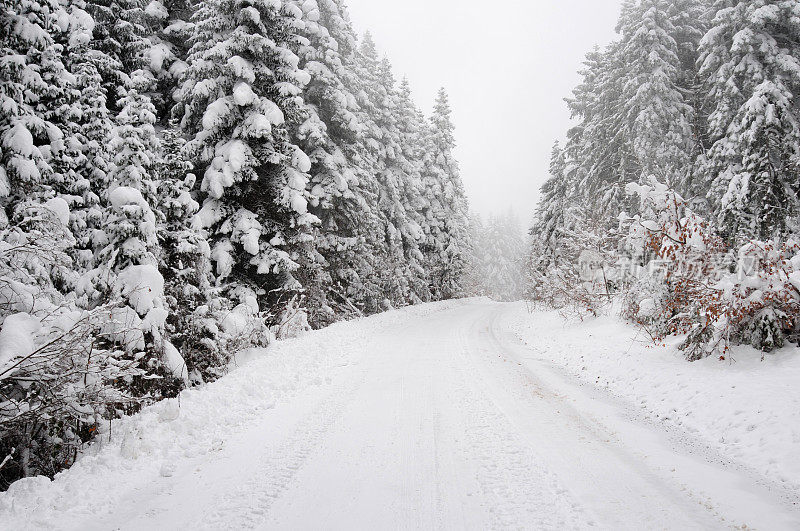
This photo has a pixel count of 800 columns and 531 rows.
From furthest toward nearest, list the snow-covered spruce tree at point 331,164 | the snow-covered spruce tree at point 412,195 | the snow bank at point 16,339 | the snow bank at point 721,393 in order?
the snow-covered spruce tree at point 412,195, the snow-covered spruce tree at point 331,164, the snow bank at point 721,393, the snow bank at point 16,339

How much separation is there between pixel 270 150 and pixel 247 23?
391cm

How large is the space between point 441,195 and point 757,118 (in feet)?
64.9

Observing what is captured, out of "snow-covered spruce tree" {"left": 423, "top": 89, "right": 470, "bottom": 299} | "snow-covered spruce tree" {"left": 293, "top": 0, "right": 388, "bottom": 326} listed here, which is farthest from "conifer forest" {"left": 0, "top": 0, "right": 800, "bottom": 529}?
"snow-covered spruce tree" {"left": 423, "top": 89, "right": 470, "bottom": 299}

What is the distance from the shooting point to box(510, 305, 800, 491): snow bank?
4973 mm

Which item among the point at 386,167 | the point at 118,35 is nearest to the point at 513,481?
the point at 118,35

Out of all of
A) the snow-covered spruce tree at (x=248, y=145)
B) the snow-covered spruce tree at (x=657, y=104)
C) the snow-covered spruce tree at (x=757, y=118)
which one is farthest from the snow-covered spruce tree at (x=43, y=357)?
the snow-covered spruce tree at (x=657, y=104)

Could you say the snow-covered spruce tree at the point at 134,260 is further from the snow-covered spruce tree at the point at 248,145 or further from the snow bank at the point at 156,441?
the snow-covered spruce tree at the point at 248,145

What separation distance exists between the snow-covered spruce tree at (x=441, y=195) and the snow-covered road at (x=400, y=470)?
25.0 meters

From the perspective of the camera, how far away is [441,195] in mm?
31891

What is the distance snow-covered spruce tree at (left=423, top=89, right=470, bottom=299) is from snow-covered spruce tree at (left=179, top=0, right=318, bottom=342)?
18681mm

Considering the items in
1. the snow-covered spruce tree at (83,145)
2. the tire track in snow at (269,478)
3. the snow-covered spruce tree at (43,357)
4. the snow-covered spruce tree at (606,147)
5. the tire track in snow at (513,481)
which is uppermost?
the snow-covered spruce tree at (606,147)

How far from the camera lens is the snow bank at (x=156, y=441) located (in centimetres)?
369

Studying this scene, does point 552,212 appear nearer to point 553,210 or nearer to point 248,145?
point 553,210

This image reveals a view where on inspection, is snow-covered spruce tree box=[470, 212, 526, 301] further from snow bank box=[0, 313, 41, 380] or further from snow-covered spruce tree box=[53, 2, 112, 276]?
snow bank box=[0, 313, 41, 380]
